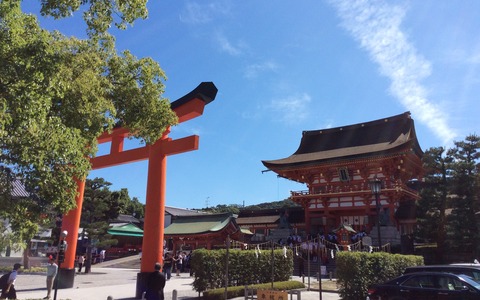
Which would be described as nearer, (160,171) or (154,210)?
(154,210)

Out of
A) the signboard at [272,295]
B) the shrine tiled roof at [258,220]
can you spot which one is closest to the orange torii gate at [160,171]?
the signboard at [272,295]

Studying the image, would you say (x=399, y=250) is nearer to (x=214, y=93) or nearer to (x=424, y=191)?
(x=424, y=191)

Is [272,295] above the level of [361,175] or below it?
below

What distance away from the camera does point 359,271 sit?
42.3ft

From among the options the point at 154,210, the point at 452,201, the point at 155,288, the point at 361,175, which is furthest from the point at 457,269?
the point at 361,175

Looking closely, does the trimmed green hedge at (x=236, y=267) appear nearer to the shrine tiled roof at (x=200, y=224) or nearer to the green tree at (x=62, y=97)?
the green tree at (x=62, y=97)

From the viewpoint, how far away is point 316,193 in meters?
32.9

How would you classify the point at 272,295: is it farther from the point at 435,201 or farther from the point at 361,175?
the point at 361,175

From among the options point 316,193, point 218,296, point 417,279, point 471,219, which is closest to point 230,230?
point 316,193

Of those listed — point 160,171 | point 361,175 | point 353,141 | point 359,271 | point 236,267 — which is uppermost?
point 353,141

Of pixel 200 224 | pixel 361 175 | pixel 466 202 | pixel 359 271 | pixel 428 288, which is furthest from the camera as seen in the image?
pixel 200 224

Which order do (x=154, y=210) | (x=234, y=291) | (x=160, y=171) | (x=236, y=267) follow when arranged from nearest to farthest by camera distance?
(x=234, y=291), (x=154, y=210), (x=160, y=171), (x=236, y=267)

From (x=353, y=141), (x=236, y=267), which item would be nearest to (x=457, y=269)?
(x=236, y=267)

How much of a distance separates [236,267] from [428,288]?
7501 millimetres
